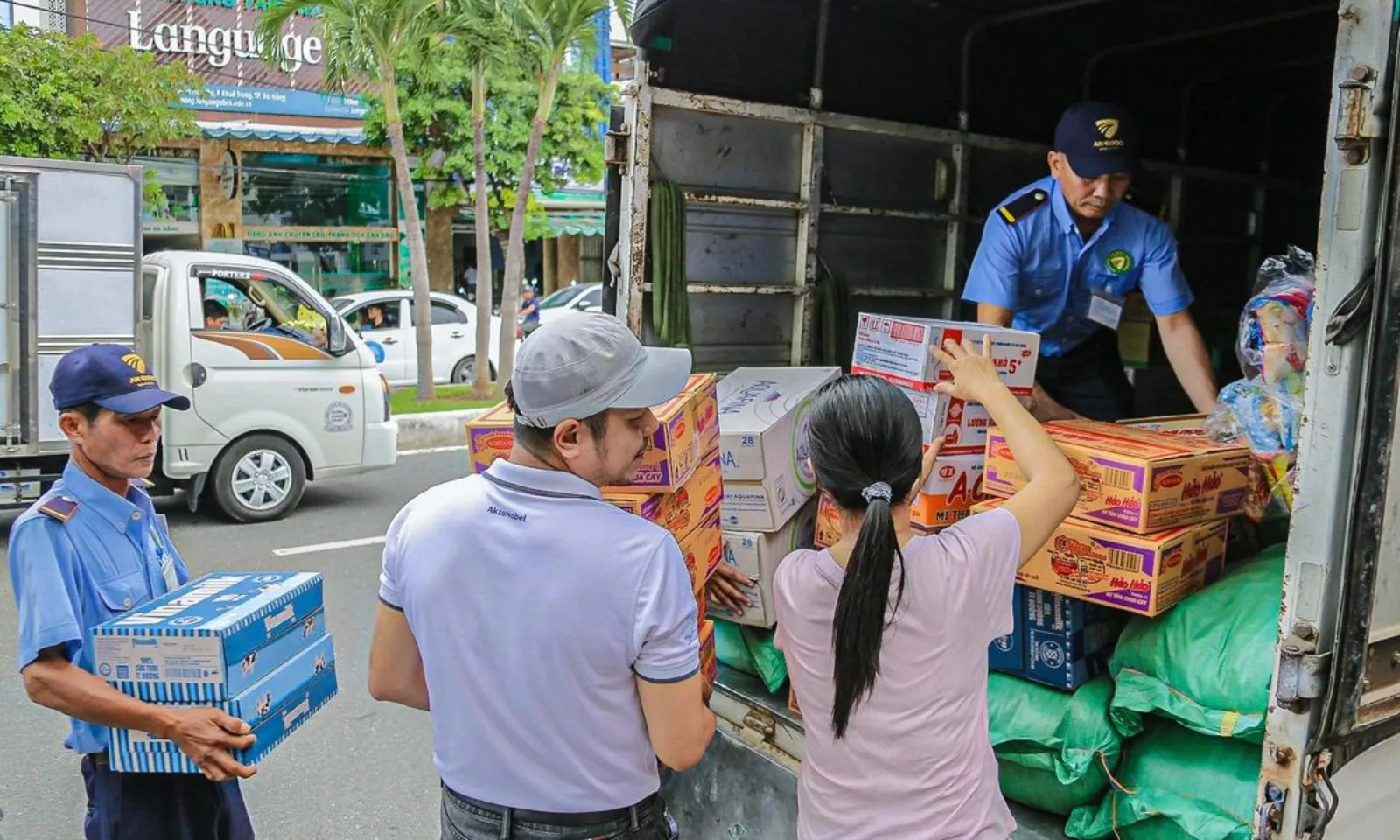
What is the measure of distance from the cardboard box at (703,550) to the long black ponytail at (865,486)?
874 mm

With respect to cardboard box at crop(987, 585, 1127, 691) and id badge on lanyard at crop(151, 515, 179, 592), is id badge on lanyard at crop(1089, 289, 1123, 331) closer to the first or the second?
cardboard box at crop(987, 585, 1127, 691)

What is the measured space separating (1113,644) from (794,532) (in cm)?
86

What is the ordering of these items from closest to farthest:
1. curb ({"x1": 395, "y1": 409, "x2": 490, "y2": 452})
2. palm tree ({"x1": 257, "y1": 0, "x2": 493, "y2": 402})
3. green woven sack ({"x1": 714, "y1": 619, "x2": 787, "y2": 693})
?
green woven sack ({"x1": 714, "y1": 619, "x2": 787, "y2": 693}) < palm tree ({"x1": 257, "y1": 0, "x2": 493, "y2": 402}) < curb ({"x1": 395, "y1": 409, "x2": 490, "y2": 452})

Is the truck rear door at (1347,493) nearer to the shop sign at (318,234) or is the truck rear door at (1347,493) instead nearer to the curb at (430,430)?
the curb at (430,430)

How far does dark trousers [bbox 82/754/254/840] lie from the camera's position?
2.09m

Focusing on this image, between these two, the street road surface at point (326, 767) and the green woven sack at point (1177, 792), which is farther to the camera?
the street road surface at point (326, 767)

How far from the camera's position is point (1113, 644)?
8.64 feet

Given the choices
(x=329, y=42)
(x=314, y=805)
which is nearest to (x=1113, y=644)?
(x=314, y=805)

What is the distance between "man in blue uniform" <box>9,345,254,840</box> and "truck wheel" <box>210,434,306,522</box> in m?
5.53

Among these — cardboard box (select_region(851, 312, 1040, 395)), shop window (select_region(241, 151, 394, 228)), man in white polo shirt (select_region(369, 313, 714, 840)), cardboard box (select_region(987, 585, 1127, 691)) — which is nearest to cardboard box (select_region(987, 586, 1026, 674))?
cardboard box (select_region(987, 585, 1127, 691))

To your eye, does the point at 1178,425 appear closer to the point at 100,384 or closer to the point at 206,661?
the point at 206,661

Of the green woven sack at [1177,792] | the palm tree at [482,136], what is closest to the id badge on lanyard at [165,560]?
the green woven sack at [1177,792]

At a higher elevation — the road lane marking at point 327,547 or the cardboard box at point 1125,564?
the cardboard box at point 1125,564

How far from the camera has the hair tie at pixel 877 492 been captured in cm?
172
